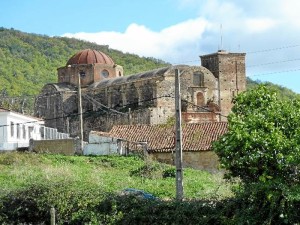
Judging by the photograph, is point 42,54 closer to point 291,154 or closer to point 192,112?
point 192,112

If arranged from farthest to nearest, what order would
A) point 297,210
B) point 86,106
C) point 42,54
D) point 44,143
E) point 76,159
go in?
point 42,54
point 86,106
point 44,143
point 76,159
point 297,210

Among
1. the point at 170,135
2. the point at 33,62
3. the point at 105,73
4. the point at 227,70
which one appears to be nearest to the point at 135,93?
the point at 105,73

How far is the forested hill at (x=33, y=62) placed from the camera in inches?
3303

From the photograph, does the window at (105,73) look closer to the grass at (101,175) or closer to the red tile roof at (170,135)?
the red tile roof at (170,135)

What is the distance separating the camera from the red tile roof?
37938 mm

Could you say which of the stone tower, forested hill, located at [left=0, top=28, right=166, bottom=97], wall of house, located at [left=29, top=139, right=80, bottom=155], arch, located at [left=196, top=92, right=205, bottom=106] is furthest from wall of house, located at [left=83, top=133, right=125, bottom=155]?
forested hill, located at [left=0, top=28, right=166, bottom=97]

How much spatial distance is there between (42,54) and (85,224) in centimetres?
9312

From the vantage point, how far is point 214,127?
131 feet

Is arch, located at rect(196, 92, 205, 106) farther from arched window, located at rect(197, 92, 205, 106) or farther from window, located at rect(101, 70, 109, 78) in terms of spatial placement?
window, located at rect(101, 70, 109, 78)

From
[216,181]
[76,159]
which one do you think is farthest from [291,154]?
[76,159]

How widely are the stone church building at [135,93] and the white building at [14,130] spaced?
6576 millimetres

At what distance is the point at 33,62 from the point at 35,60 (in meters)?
1.50

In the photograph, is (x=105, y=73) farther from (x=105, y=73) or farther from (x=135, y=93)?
(x=135, y=93)

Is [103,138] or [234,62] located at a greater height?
[234,62]
